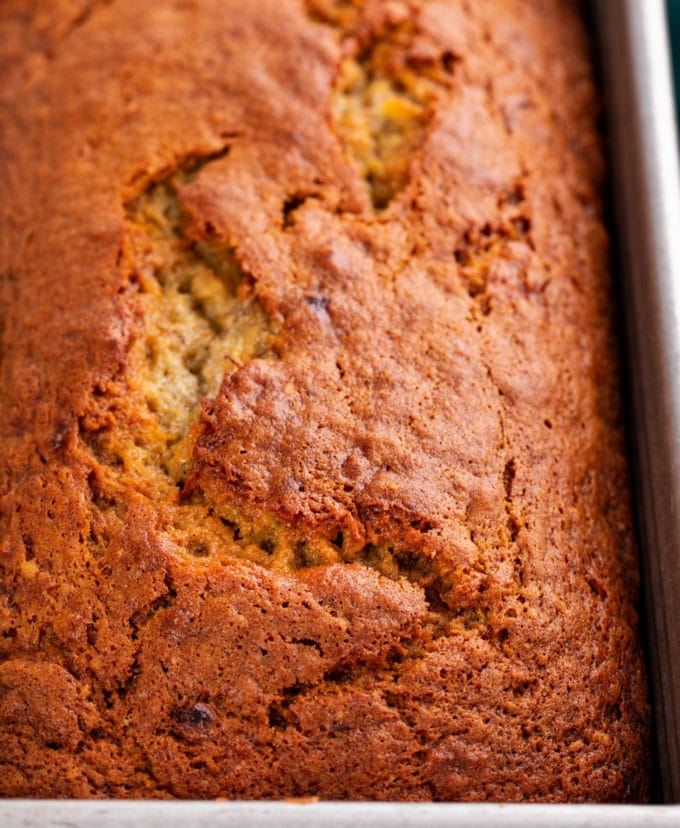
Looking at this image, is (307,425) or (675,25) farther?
(675,25)

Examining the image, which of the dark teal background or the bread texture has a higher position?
the dark teal background

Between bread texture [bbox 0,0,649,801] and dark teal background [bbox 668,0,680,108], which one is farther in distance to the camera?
dark teal background [bbox 668,0,680,108]

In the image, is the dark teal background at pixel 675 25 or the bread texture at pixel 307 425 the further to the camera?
the dark teal background at pixel 675 25

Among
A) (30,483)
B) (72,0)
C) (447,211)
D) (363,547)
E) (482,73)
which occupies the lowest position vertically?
(363,547)

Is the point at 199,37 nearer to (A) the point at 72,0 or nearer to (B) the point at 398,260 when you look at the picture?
(A) the point at 72,0

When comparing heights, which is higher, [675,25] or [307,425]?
[675,25]

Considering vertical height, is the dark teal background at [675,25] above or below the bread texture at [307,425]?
above

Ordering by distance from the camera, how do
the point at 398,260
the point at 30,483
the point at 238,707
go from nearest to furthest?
the point at 238,707
the point at 30,483
the point at 398,260

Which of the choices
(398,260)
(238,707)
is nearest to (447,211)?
(398,260)
